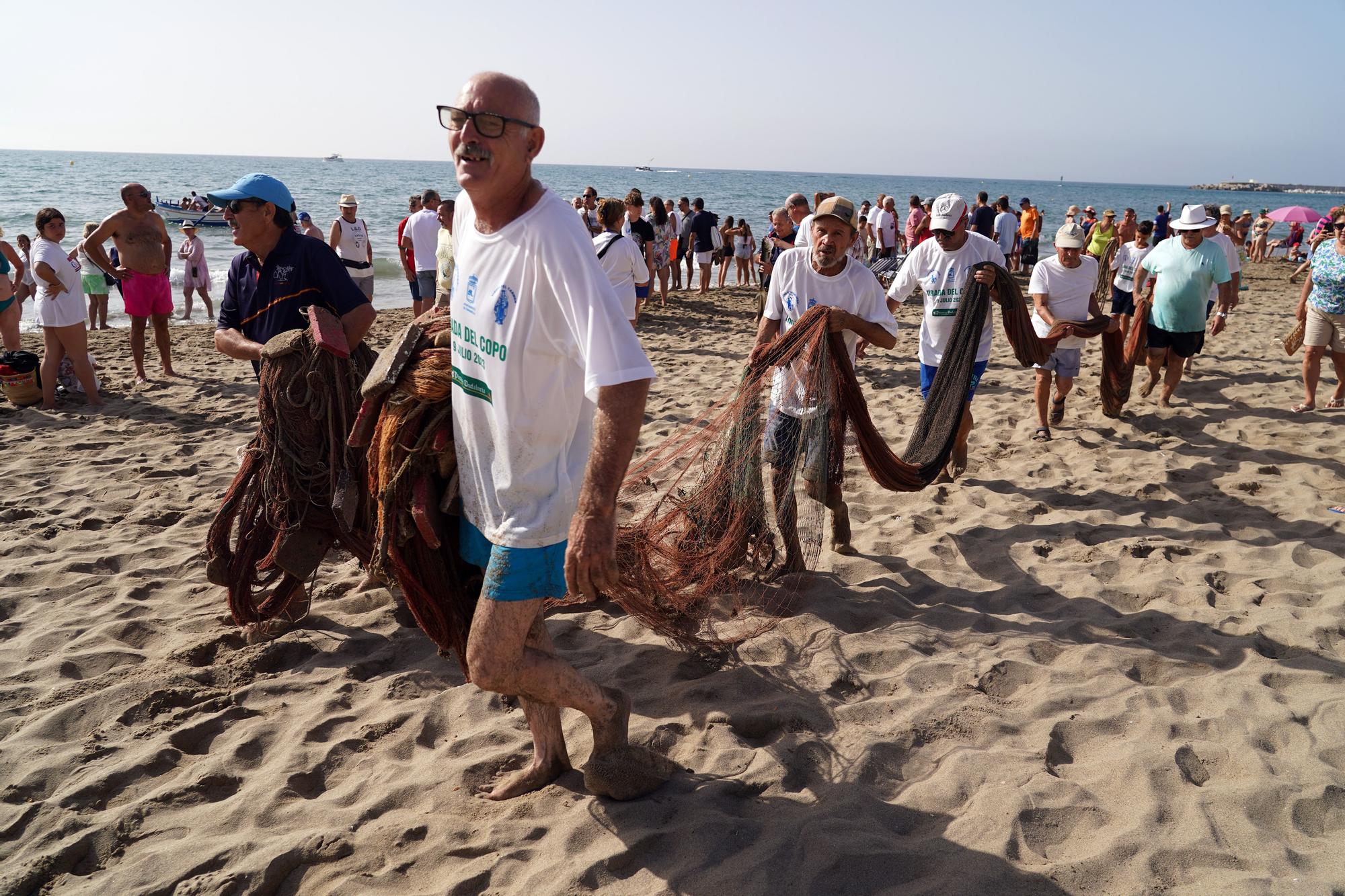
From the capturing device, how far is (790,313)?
4684 millimetres

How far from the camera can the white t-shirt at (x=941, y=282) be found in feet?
19.1

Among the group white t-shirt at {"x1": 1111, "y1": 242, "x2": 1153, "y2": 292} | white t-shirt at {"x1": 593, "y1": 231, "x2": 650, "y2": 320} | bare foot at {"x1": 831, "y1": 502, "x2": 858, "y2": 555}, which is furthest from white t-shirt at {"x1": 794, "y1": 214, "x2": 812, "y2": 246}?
white t-shirt at {"x1": 1111, "y1": 242, "x2": 1153, "y2": 292}

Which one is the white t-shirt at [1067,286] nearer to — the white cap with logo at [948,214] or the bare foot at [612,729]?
the white cap with logo at [948,214]

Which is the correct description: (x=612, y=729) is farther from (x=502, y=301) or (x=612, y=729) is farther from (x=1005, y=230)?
(x=1005, y=230)

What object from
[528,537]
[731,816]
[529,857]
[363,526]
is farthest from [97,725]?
[731,816]

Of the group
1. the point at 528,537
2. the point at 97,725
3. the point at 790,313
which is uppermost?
the point at 790,313

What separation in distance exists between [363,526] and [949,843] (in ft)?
8.59

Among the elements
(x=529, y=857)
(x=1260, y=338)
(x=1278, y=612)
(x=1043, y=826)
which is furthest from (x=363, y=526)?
(x=1260, y=338)

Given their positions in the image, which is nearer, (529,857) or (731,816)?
(529,857)

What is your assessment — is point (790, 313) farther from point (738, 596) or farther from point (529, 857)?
point (529, 857)

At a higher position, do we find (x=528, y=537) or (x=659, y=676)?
(x=528, y=537)

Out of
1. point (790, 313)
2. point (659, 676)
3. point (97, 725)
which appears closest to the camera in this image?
point (97, 725)

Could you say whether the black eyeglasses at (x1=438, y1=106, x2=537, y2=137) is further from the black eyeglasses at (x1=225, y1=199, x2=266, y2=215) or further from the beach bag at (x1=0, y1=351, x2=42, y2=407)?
the beach bag at (x1=0, y1=351, x2=42, y2=407)

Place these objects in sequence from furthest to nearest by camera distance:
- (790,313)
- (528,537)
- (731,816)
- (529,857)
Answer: (790,313) < (731,816) < (529,857) < (528,537)
